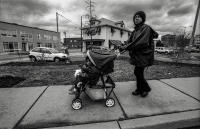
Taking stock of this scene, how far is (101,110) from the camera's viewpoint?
2.47 m

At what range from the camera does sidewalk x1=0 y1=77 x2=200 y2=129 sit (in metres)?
2.08

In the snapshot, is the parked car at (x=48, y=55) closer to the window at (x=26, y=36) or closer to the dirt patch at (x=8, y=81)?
the dirt patch at (x=8, y=81)

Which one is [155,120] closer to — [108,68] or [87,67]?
[108,68]

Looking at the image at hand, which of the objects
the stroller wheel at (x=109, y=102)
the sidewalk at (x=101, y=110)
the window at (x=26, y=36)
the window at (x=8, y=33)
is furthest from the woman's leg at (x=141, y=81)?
the window at (x=26, y=36)

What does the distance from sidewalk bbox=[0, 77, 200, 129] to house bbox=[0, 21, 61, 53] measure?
2493cm

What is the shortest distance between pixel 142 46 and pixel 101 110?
60.6 inches

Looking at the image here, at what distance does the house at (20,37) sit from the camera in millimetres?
31547

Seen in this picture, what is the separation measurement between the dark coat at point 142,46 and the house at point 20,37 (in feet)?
83.5

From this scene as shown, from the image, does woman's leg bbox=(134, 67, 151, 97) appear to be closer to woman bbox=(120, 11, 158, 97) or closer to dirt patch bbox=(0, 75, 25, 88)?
woman bbox=(120, 11, 158, 97)

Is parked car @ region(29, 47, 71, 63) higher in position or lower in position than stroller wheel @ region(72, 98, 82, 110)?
higher

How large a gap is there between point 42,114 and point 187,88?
366cm

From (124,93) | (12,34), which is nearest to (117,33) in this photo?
(12,34)

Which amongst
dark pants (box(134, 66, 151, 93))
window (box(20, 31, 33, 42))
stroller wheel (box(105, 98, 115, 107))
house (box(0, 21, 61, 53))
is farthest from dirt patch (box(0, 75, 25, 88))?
→ window (box(20, 31, 33, 42))

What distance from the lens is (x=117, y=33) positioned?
31.8m
